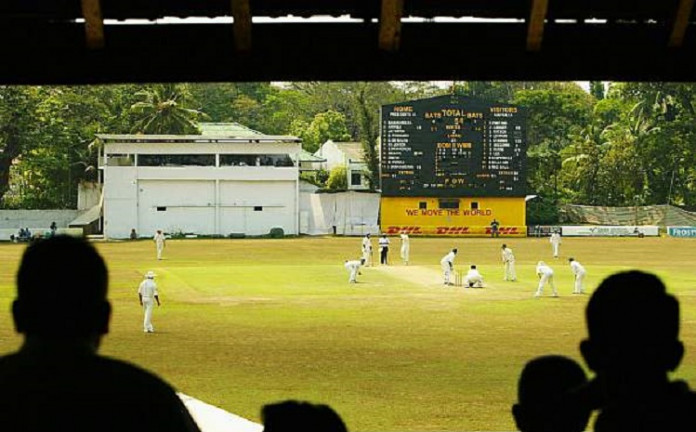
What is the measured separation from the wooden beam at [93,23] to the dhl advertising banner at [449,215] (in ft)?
168

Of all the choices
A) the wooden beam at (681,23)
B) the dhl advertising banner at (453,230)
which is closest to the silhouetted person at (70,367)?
the wooden beam at (681,23)

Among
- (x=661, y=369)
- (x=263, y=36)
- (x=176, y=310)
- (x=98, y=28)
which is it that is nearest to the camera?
(x=661, y=369)

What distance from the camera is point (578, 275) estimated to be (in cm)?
2683

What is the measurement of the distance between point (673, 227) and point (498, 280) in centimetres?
3372

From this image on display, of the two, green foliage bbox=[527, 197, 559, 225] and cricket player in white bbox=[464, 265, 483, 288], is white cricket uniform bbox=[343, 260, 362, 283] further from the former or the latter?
green foliage bbox=[527, 197, 559, 225]

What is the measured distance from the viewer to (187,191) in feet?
198

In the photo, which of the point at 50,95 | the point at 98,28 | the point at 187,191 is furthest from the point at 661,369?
the point at 50,95

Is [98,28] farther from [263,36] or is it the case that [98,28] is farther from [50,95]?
[50,95]

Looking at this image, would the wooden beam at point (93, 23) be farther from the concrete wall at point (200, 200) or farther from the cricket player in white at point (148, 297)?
the concrete wall at point (200, 200)

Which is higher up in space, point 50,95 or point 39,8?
point 50,95

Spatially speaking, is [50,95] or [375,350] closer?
[375,350]

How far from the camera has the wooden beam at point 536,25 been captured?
240 inches

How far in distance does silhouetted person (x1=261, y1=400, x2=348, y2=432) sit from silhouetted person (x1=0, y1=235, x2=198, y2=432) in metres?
0.22

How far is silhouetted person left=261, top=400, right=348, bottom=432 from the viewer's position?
2.34 m
